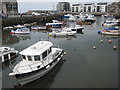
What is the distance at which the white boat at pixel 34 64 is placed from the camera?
33.6ft

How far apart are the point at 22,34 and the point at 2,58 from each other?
17574 millimetres

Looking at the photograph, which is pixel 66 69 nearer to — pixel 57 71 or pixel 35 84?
pixel 57 71

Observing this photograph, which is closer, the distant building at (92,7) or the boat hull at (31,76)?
the boat hull at (31,76)

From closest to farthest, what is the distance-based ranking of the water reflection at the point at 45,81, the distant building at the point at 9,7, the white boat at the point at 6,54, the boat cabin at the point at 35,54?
the water reflection at the point at 45,81
the boat cabin at the point at 35,54
the white boat at the point at 6,54
the distant building at the point at 9,7

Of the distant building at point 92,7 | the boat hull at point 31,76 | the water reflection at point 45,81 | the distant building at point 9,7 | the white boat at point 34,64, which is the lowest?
the water reflection at point 45,81

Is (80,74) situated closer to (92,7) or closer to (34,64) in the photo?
(34,64)

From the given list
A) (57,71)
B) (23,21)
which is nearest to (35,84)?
(57,71)

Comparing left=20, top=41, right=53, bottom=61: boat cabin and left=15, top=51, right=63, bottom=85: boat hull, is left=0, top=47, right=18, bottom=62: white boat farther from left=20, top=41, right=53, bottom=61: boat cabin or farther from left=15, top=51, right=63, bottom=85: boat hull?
left=15, top=51, right=63, bottom=85: boat hull

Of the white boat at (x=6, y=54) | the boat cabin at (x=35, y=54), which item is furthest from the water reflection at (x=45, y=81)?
the white boat at (x=6, y=54)

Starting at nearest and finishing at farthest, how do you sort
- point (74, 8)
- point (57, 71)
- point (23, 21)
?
point (57, 71) < point (23, 21) < point (74, 8)

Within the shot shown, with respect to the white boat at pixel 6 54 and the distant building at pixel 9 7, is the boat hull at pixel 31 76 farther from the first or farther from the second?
the distant building at pixel 9 7

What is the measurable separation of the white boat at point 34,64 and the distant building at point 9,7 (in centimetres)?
4774

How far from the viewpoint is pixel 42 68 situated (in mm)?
11281

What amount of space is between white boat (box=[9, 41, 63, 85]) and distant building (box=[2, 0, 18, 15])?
47737 mm
